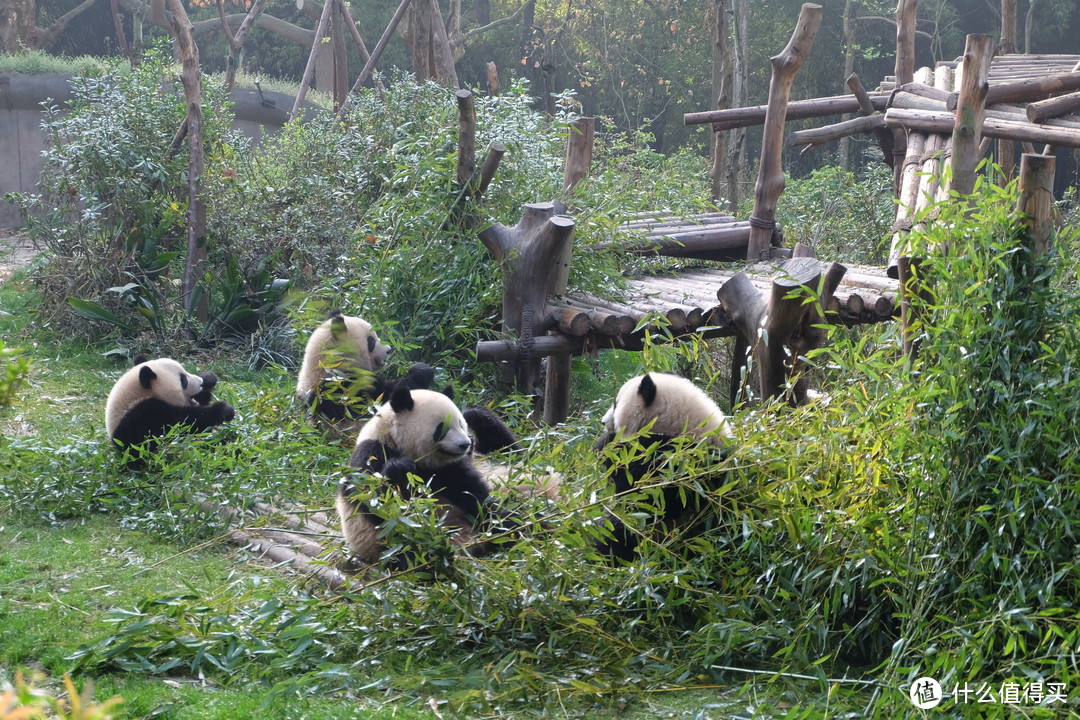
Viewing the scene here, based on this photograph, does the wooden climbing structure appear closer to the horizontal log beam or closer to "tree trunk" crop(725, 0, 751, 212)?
the horizontal log beam

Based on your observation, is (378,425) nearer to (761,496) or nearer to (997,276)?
(761,496)

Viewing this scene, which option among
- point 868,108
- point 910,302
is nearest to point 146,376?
point 910,302

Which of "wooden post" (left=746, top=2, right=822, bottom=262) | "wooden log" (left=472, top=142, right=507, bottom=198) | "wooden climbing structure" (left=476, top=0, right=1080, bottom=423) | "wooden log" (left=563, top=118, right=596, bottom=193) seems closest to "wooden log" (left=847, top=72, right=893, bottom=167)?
"wooden climbing structure" (left=476, top=0, right=1080, bottom=423)

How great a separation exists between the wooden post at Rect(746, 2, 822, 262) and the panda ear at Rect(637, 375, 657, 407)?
4.37 metres

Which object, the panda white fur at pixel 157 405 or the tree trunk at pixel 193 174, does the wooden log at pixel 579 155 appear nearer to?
the tree trunk at pixel 193 174

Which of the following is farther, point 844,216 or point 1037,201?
point 844,216

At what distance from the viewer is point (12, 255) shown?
36.8 ft

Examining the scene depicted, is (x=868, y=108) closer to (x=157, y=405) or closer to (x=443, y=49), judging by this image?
(x=443, y=49)

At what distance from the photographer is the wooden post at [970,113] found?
137 inches

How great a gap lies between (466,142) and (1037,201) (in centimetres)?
422

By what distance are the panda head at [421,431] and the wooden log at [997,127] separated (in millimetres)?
3936

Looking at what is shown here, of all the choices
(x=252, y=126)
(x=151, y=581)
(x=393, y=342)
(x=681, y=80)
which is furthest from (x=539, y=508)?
(x=681, y=80)

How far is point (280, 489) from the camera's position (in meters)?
4.51

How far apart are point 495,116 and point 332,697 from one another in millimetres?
5423
